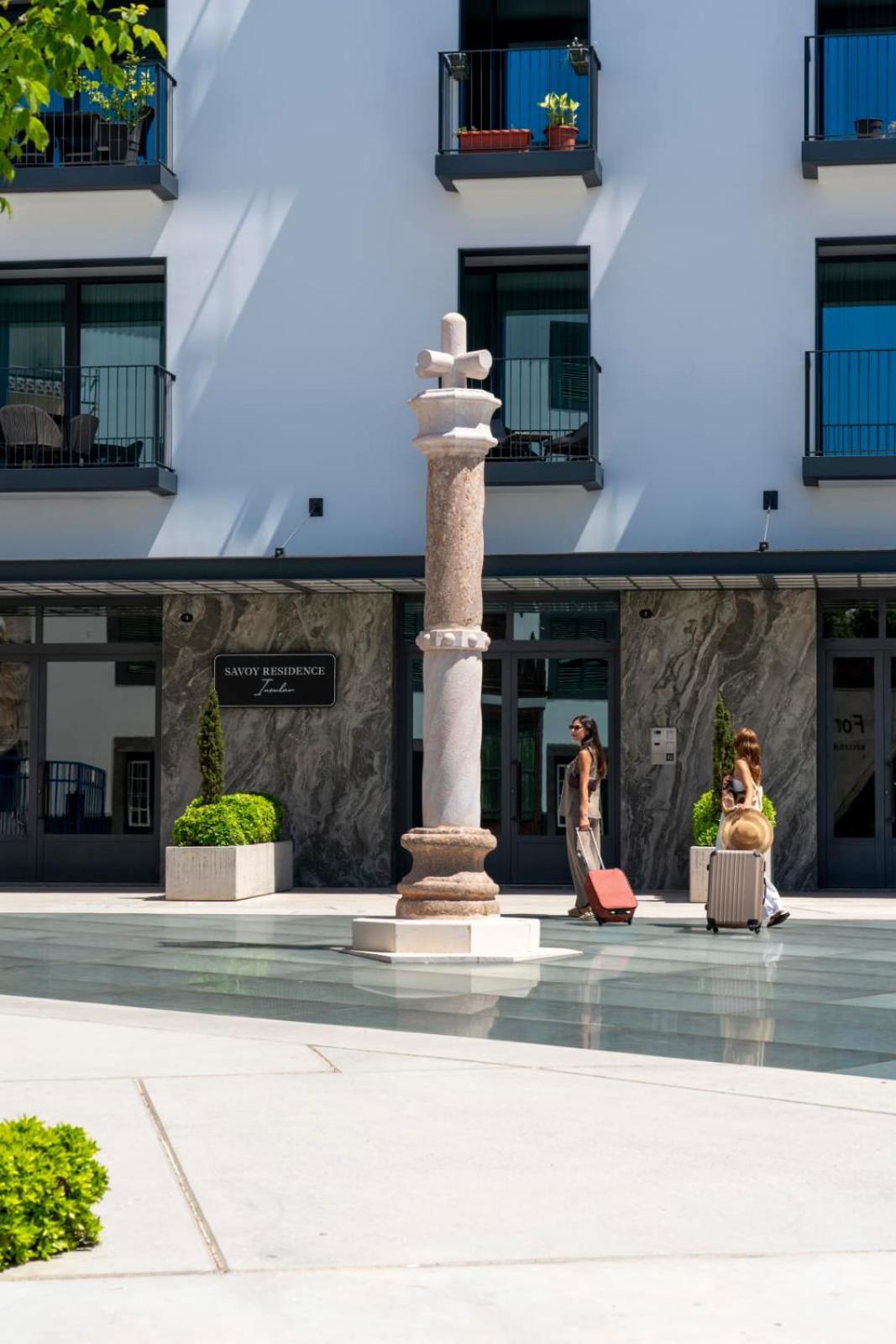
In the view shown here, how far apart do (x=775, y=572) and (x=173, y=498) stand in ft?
22.8

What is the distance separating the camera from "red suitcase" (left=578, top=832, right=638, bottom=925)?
17.1 m

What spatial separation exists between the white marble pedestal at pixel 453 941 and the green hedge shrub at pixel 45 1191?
831cm

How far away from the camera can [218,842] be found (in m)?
20.8

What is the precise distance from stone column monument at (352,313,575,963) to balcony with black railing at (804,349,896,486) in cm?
739

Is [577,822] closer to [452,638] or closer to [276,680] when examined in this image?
[452,638]

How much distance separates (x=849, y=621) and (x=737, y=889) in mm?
6414

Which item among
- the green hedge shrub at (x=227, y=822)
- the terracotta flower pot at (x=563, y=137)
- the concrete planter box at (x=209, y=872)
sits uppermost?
the terracotta flower pot at (x=563, y=137)

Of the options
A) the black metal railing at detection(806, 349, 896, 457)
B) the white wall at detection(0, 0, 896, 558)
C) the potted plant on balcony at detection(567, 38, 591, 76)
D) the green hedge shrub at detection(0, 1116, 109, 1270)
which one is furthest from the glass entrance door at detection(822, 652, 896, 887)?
the green hedge shrub at detection(0, 1116, 109, 1270)

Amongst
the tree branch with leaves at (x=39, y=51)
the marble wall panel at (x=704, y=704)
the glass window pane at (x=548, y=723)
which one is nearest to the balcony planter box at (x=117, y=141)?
the glass window pane at (x=548, y=723)

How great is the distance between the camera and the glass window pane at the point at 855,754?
2188cm

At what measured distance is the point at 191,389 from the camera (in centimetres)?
2273

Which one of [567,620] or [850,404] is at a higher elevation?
[850,404]

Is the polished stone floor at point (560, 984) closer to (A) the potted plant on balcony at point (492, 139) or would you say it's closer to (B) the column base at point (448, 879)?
(B) the column base at point (448, 879)

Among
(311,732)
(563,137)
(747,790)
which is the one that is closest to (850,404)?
(563,137)
